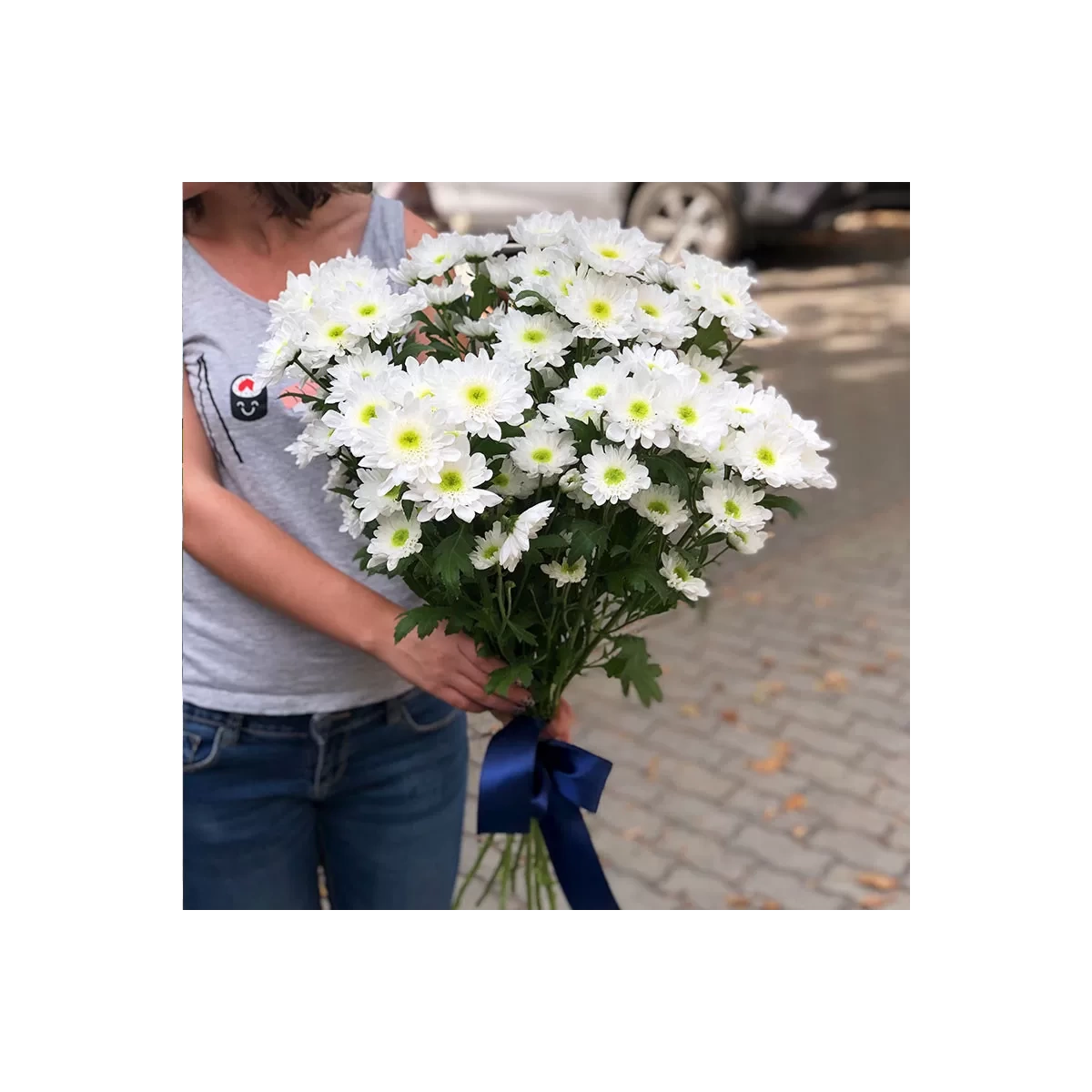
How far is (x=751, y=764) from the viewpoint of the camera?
11.5ft

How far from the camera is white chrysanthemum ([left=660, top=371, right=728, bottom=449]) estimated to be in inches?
45.7

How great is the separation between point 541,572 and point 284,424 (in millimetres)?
444

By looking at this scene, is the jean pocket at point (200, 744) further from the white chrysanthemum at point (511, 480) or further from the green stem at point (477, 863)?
the white chrysanthemum at point (511, 480)

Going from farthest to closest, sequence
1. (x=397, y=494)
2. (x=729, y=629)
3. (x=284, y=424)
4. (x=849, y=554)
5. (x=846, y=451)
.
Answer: (x=846, y=451) → (x=849, y=554) → (x=729, y=629) → (x=284, y=424) → (x=397, y=494)

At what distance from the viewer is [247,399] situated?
1452mm

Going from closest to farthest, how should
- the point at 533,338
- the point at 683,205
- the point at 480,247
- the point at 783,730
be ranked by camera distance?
the point at 533,338, the point at 480,247, the point at 783,730, the point at 683,205

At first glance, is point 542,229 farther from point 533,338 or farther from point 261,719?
point 261,719

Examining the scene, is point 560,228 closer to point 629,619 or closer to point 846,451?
point 629,619

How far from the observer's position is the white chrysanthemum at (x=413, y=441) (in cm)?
113

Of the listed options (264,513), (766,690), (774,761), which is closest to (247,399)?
(264,513)

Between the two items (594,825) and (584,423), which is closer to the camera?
(584,423)

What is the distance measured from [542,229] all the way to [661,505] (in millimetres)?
419

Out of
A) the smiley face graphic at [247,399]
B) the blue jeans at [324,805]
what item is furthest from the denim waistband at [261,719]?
the smiley face graphic at [247,399]

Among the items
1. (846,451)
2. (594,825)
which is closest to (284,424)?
(594,825)
